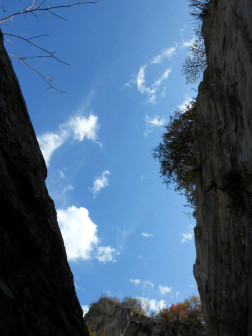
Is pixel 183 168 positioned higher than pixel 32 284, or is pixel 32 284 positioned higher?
pixel 183 168

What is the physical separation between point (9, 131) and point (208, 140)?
32.5ft

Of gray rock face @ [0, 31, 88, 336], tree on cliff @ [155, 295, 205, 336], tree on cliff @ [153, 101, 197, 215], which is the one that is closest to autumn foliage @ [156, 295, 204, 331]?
tree on cliff @ [155, 295, 205, 336]

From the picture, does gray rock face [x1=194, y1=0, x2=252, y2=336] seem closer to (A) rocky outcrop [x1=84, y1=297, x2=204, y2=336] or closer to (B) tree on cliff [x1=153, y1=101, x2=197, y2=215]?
(B) tree on cliff [x1=153, y1=101, x2=197, y2=215]

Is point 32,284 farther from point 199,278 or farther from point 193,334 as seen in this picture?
point 193,334

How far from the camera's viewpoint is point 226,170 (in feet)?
35.2

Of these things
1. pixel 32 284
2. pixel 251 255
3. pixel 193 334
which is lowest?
pixel 193 334

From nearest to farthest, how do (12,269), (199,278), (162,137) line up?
1. (12,269)
2. (199,278)
3. (162,137)

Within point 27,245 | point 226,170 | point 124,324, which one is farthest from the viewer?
point 124,324

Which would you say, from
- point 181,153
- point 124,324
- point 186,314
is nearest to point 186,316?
point 186,314

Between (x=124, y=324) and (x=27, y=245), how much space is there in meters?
35.4

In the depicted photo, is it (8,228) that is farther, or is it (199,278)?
(199,278)

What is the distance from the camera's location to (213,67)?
1295cm

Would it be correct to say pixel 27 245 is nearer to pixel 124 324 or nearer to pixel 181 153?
pixel 181 153

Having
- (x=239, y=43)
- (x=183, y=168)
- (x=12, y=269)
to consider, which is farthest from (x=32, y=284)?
(x=183, y=168)
